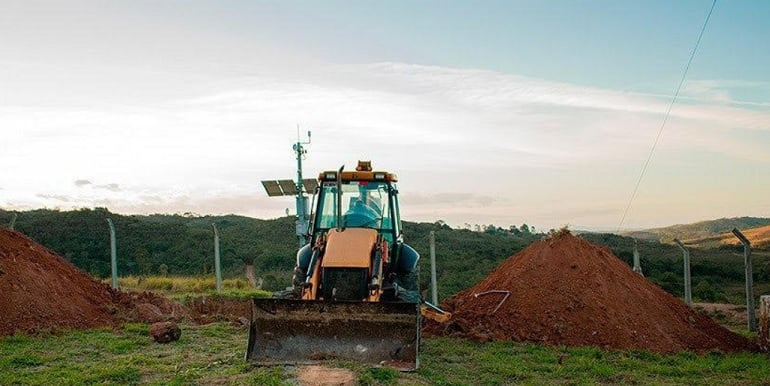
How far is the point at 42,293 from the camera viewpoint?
49.0ft

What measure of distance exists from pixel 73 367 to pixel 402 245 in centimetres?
537

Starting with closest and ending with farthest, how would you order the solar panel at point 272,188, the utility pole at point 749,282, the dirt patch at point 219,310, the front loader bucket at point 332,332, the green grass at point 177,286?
the front loader bucket at point 332,332 < the utility pole at point 749,282 < the dirt patch at point 219,310 < the green grass at point 177,286 < the solar panel at point 272,188

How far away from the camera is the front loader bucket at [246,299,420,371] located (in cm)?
999

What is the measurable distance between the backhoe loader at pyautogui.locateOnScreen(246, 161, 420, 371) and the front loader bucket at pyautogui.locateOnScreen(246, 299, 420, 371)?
0.01 meters

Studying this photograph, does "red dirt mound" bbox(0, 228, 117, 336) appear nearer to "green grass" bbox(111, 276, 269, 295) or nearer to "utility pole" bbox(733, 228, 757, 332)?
"green grass" bbox(111, 276, 269, 295)

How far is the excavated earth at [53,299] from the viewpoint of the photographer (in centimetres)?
1412

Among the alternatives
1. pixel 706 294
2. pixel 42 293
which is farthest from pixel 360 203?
pixel 706 294

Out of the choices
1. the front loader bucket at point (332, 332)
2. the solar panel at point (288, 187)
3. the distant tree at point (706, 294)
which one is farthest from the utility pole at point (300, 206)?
the distant tree at point (706, 294)

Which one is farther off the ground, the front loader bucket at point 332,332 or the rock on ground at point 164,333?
the front loader bucket at point 332,332

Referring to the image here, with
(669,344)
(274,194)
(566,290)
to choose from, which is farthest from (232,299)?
(669,344)

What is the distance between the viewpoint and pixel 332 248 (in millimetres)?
11328

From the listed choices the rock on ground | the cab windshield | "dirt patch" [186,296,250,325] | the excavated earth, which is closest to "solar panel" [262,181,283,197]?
"dirt patch" [186,296,250,325]

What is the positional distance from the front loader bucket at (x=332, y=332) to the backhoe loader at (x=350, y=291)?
0.01m

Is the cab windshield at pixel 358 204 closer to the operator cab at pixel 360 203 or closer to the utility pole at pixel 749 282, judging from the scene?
the operator cab at pixel 360 203
